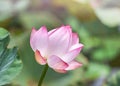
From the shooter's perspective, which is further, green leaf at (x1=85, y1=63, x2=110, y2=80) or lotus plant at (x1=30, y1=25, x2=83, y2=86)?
green leaf at (x1=85, y1=63, x2=110, y2=80)

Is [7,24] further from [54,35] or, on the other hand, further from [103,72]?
[54,35]

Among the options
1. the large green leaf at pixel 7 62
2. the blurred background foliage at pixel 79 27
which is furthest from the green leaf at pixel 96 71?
the large green leaf at pixel 7 62

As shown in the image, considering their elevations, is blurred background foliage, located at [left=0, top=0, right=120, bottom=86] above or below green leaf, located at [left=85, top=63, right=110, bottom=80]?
above

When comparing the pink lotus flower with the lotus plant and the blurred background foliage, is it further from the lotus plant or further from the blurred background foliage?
the blurred background foliage

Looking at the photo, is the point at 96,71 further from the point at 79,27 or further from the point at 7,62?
the point at 7,62

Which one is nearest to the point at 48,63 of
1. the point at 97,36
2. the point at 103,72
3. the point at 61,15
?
the point at 103,72

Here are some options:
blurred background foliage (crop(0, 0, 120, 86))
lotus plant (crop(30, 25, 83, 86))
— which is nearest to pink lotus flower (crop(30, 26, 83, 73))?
lotus plant (crop(30, 25, 83, 86))

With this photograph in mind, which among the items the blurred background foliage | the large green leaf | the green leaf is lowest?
the green leaf
